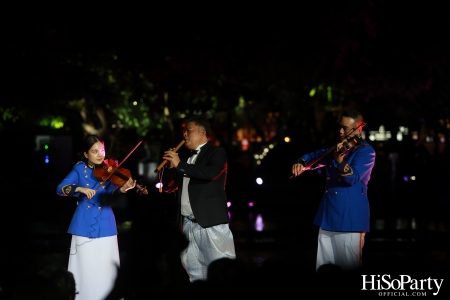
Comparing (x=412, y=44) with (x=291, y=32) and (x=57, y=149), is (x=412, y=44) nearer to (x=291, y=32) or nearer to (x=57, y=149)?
(x=291, y=32)

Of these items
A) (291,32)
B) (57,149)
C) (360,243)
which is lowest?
(360,243)

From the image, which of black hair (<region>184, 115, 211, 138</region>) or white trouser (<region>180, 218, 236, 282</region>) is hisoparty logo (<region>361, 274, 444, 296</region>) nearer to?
white trouser (<region>180, 218, 236, 282</region>)

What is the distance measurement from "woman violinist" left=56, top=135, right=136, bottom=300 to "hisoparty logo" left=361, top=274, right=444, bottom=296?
8.38 ft

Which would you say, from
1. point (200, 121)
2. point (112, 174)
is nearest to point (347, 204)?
point (200, 121)

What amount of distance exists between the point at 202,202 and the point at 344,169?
1.44 m

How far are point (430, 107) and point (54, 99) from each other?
13.8 metres

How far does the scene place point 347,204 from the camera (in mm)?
6883

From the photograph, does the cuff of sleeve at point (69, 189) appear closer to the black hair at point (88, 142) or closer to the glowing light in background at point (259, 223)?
the black hair at point (88, 142)

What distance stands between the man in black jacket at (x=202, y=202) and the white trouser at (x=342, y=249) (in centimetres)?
94

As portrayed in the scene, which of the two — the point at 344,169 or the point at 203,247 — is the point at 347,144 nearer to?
the point at 344,169

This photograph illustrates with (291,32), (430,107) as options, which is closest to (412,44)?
(291,32)

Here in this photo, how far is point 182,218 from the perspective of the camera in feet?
23.7

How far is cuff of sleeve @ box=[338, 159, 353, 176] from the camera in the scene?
6.52m

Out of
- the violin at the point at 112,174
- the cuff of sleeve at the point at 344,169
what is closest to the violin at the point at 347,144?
the cuff of sleeve at the point at 344,169
